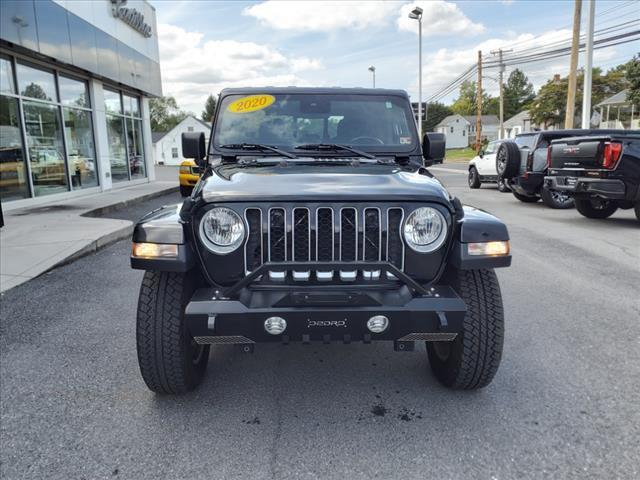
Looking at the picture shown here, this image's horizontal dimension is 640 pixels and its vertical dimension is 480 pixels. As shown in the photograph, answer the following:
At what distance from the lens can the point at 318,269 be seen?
94.7 inches

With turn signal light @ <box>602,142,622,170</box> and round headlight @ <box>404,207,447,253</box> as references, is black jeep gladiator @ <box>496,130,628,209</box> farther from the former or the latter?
round headlight @ <box>404,207,447,253</box>

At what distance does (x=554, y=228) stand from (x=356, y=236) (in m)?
7.42

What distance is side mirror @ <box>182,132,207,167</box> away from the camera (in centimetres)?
387

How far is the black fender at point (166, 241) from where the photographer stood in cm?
244

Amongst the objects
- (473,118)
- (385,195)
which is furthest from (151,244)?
(473,118)

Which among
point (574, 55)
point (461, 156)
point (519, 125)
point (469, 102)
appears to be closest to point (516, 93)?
point (469, 102)

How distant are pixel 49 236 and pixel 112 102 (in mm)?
10661

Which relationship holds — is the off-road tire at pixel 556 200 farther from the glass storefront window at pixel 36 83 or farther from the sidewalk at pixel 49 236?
the glass storefront window at pixel 36 83

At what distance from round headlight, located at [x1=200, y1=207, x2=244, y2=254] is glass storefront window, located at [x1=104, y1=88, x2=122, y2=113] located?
15110mm

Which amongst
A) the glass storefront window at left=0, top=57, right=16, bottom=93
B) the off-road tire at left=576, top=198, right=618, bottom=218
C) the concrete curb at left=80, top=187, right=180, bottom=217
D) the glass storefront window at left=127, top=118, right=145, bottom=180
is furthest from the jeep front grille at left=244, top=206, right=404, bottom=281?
the glass storefront window at left=127, top=118, right=145, bottom=180

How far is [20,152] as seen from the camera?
10977 millimetres

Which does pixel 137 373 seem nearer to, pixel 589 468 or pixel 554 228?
pixel 589 468

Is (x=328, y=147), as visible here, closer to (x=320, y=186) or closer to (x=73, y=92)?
(x=320, y=186)

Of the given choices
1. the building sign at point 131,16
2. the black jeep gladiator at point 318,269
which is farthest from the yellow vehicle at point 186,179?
the black jeep gladiator at point 318,269
